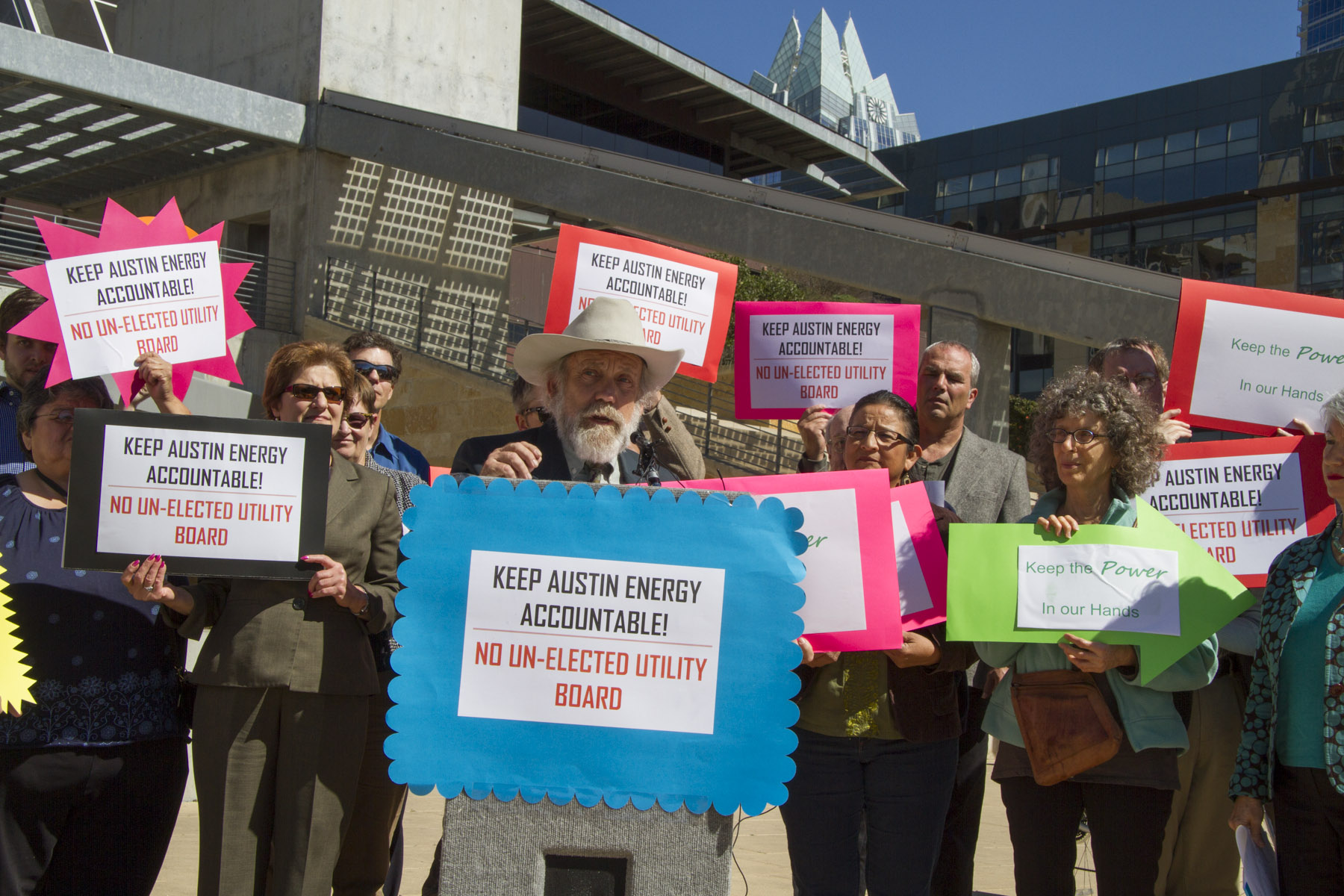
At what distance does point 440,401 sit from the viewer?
15484 mm

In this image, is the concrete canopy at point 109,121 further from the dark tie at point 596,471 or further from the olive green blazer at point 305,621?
the dark tie at point 596,471

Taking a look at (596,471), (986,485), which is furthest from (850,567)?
(986,485)

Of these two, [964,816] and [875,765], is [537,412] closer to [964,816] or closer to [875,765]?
[875,765]

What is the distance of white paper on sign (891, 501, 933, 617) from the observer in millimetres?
3480

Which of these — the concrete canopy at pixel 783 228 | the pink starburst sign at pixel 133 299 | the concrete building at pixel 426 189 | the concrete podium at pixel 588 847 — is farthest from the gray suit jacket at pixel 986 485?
the concrete building at pixel 426 189

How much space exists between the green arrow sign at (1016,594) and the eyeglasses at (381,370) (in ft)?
7.62

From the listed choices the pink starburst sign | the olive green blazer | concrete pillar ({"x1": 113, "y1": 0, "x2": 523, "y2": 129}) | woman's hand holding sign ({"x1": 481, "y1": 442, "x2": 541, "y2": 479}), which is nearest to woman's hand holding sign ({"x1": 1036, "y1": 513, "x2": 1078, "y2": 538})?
woman's hand holding sign ({"x1": 481, "y1": 442, "x2": 541, "y2": 479})

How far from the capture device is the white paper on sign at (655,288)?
5.32 m

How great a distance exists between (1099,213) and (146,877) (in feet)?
144

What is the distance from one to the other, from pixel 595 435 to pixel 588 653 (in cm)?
84

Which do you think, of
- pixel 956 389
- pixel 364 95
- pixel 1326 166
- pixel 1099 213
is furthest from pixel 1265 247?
pixel 956 389

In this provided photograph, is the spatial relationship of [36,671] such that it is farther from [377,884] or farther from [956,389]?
[956,389]

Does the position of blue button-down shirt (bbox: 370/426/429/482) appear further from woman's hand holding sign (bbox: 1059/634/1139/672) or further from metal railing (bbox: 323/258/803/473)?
metal railing (bbox: 323/258/803/473)

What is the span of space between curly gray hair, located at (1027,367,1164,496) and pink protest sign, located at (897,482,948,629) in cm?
54
